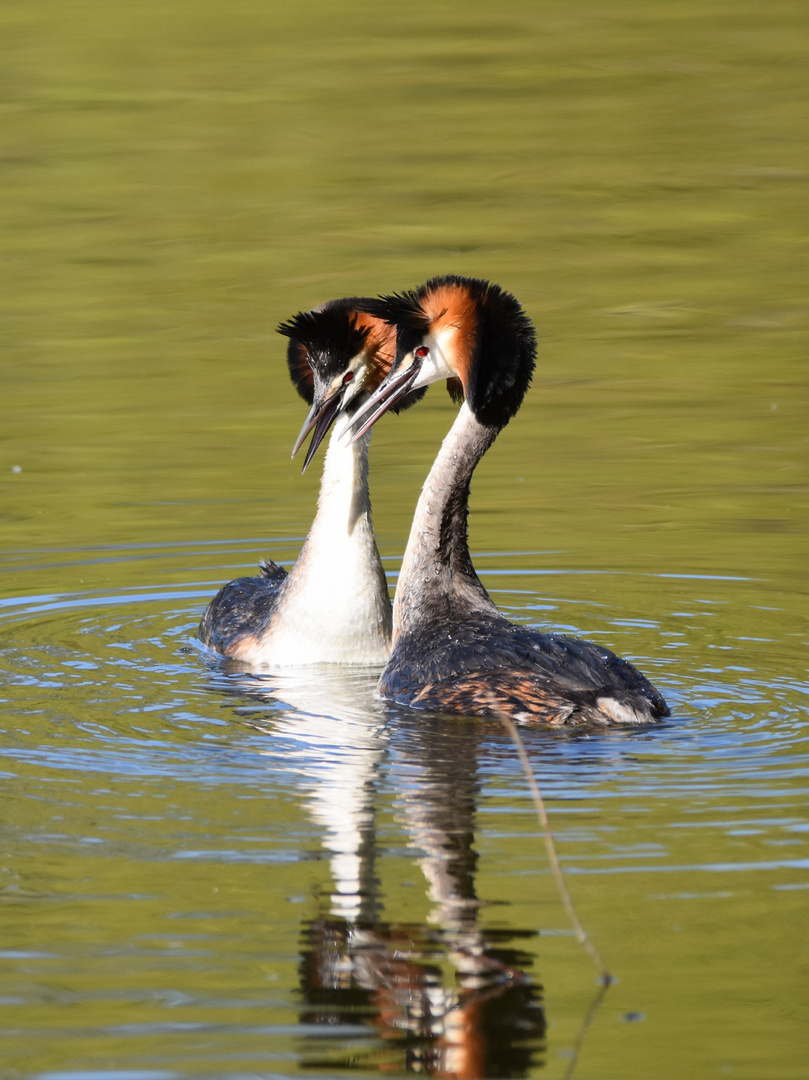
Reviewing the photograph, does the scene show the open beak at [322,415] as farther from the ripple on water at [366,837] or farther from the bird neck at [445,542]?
the ripple on water at [366,837]

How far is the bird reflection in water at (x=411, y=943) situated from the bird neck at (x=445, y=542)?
960mm

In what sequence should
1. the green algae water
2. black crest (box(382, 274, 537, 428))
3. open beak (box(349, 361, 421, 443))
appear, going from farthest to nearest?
open beak (box(349, 361, 421, 443))
black crest (box(382, 274, 537, 428))
the green algae water

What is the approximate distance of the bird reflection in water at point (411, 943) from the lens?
14.6 feet

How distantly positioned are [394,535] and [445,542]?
7.15 feet

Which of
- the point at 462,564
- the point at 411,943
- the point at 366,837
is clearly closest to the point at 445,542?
the point at 462,564

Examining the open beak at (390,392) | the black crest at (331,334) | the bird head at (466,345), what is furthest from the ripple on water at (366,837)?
the black crest at (331,334)

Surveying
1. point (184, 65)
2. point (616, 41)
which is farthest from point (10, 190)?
point (616, 41)

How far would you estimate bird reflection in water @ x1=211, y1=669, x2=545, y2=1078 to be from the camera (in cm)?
446

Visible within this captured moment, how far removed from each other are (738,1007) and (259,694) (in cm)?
328

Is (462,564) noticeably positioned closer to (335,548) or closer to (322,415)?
(335,548)

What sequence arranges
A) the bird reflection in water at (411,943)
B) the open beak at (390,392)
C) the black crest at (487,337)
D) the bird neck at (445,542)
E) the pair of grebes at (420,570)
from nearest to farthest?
the bird reflection in water at (411,943), the pair of grebes at (420,570), the black crest at (487,337), the bird neck at (445,542), the open beak at (390,392)

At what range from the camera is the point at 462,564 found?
7.67 metres

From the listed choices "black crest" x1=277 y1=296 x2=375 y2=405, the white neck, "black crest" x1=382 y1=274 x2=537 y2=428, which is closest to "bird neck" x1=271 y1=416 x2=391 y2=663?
the white neck

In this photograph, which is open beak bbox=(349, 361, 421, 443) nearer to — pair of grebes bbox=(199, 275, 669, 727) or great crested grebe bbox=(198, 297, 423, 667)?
pair of grebes bbox=(199, 275, 669, 727)
